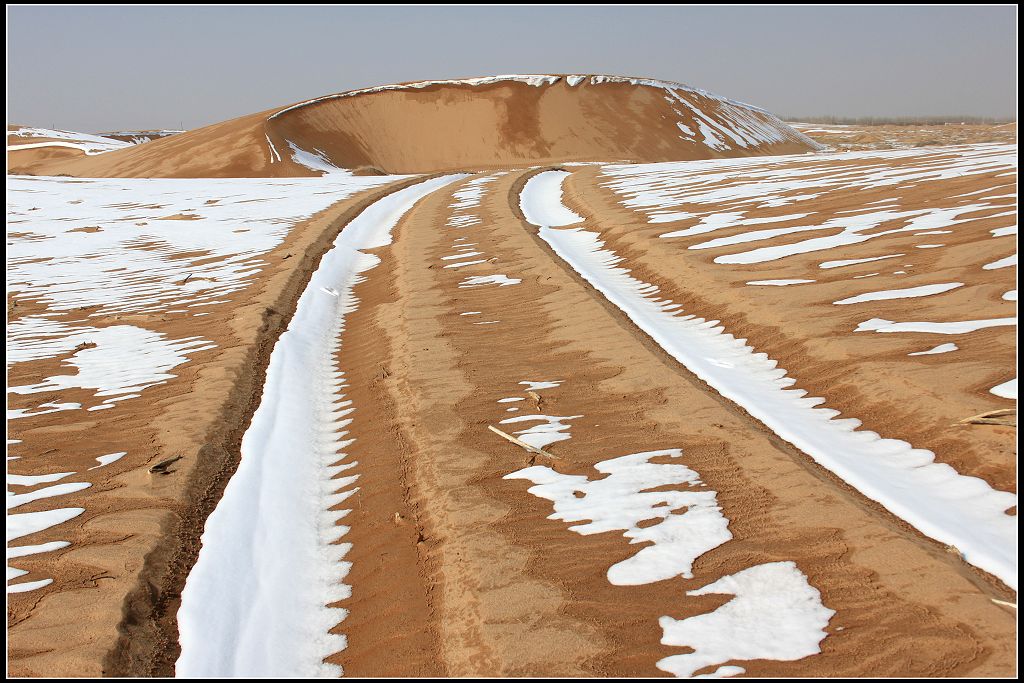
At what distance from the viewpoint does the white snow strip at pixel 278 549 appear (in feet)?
10.2

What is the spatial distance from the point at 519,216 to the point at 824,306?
26.4ft

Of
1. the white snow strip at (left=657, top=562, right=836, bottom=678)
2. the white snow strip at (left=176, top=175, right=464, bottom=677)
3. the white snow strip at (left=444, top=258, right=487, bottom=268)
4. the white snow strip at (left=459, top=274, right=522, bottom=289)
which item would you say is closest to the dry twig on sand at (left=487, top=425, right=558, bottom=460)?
the white snow strip at (left=176, top=175, right=464, bottom=677)

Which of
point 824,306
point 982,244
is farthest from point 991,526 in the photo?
point 982,244

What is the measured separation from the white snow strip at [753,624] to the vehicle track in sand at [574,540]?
0.15 feet

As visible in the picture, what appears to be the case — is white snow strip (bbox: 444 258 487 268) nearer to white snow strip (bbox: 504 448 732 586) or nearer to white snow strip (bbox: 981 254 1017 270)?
white snow strip (bbox: 981 254 1017 270)

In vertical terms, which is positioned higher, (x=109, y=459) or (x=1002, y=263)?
(x=1002, y=263)

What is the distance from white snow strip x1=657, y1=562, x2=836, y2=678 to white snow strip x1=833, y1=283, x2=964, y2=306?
382 centimetres

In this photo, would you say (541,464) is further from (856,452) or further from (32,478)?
(32,478)

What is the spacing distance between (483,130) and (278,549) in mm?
44493

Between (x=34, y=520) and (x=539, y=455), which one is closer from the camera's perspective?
(x=34, y=520)

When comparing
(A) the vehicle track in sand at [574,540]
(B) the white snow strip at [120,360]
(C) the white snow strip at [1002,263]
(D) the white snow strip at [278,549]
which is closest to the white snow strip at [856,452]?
(A) the vehicle track in sand at [574,540]

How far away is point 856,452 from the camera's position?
4320mm

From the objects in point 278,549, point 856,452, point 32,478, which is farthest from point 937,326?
point 32,478

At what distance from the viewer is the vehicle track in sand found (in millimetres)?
2834
